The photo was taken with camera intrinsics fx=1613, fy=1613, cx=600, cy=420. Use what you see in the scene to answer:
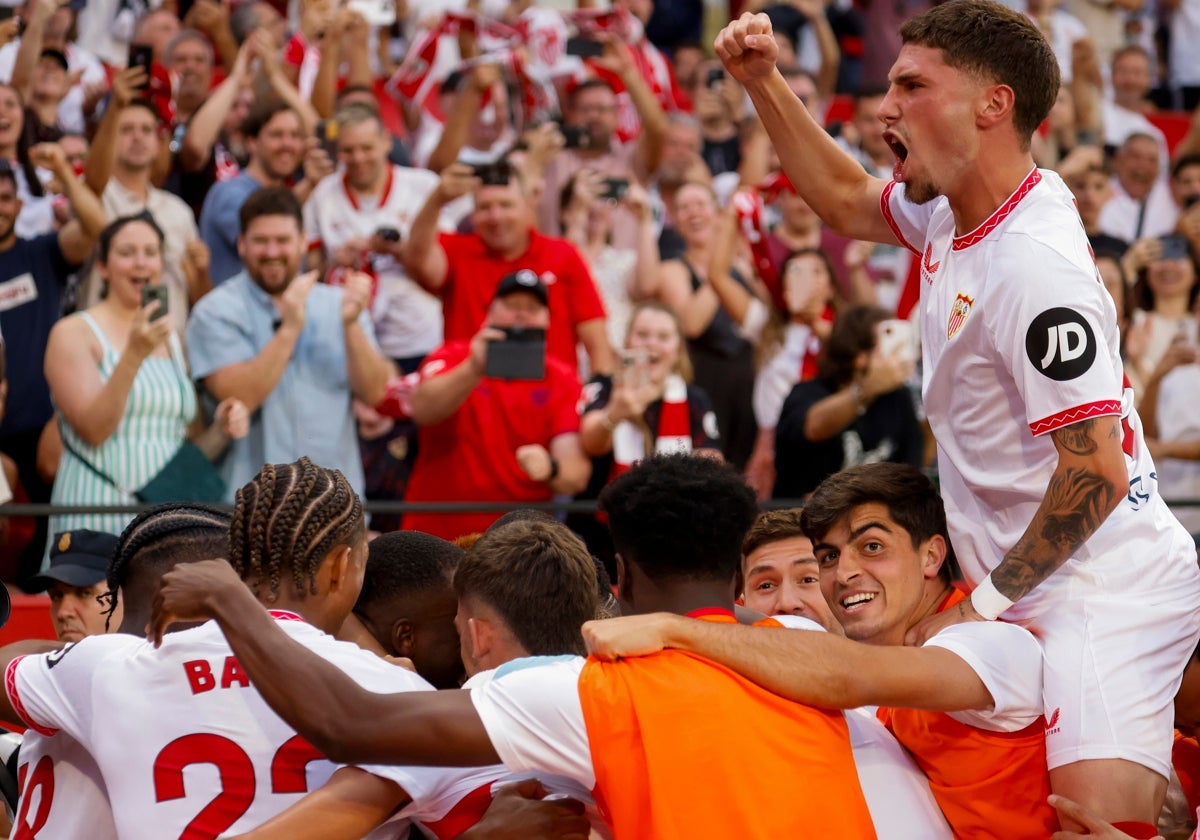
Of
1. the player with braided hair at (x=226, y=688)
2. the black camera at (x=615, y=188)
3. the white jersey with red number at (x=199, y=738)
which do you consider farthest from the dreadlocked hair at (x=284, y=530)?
the black camera at (x=615, y=188)

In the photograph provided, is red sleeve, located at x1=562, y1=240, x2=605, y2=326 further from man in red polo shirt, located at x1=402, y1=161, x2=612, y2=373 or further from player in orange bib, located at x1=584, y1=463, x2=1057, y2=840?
player in orange bib, located at x1=584, y1=463, x2=1057, y2=840

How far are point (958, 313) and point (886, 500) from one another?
476 millimetres

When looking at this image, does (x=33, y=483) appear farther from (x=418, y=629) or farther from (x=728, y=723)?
(x=728, y=723)

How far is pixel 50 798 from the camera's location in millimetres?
3557

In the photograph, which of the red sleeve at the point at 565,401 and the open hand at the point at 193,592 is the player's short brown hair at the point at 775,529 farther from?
the red sleeve at the point at 565,401

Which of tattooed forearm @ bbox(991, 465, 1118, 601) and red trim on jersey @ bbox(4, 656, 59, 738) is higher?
tattooed forearm @ bbox(991, 465, 1118, 601)

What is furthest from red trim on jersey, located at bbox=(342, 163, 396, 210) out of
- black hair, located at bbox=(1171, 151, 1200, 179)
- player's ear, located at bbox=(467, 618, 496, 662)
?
black hair, located at bbox=(1171, 151, 1200, 179)

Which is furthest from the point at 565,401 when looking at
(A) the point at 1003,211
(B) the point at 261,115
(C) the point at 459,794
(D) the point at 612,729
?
(D) the point at 612,729

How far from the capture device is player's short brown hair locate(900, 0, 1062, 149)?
3.62m

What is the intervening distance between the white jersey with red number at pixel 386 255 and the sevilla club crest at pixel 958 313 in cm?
476

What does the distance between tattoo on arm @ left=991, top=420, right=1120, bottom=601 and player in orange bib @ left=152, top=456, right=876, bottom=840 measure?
541 millimetres

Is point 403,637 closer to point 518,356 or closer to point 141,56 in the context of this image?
point 518,356

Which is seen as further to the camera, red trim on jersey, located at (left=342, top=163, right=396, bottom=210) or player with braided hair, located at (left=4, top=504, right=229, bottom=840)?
red trim on jersey, located at (left=342, top=163, right=396, bottom=210)

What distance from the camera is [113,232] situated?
6.98 meters
